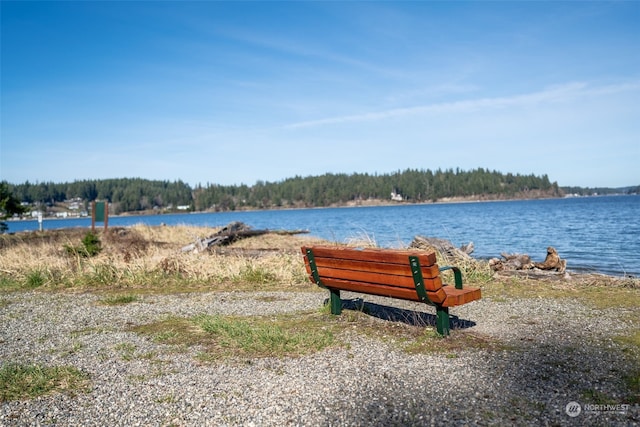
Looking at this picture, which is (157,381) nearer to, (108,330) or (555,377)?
(108,330)

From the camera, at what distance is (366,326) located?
7.35 meters

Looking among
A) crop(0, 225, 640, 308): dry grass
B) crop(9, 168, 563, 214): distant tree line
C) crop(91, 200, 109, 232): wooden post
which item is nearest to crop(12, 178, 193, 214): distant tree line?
crop(9, 168, 563, 214): distant tree line

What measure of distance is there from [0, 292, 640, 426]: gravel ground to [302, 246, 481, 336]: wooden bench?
66cm

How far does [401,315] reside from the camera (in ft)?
26.8

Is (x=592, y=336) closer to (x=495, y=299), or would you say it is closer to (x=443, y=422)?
(x=495, y=299)

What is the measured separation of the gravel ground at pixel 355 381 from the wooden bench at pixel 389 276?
0.66 metres

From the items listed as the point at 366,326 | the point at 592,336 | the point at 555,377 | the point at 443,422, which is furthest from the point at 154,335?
the point at 592,336

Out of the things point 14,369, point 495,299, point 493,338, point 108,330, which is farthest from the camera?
point 495,299

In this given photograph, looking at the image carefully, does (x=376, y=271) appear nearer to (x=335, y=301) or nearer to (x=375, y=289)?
(x=375, y=289)

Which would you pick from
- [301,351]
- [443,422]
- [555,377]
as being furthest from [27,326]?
[555,377]

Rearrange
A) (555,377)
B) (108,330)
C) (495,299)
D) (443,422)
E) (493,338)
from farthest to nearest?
(495,299)
(108,330)
(493,338)
(555,377)
(443,422)

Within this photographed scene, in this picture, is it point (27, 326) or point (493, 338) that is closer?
point (493, 338)

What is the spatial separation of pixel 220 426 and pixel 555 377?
Answer: 3.27 metres

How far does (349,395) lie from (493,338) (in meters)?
2.69
